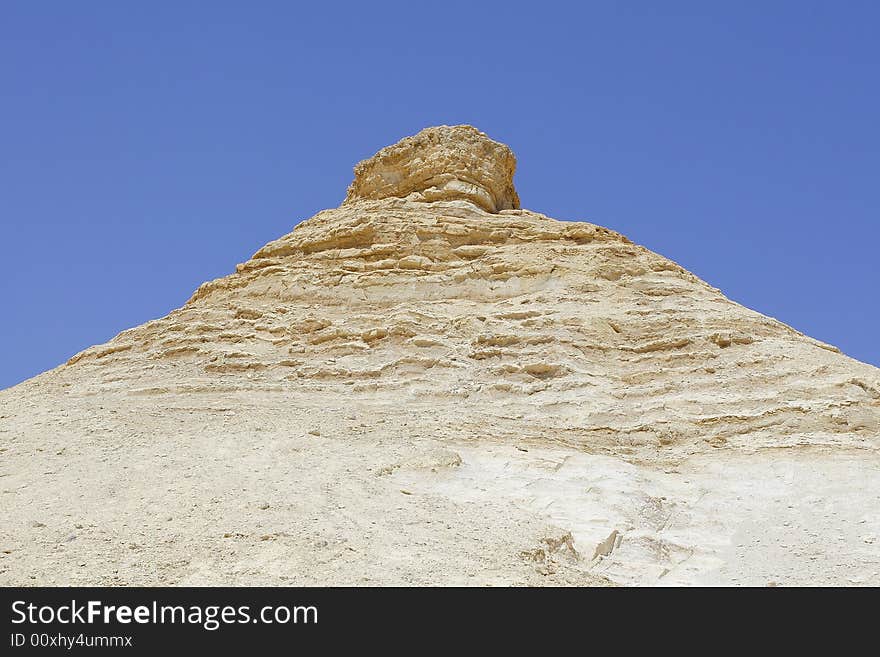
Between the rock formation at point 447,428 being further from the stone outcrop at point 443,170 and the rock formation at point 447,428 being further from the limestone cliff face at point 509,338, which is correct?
the stone outcrop at point 443,170

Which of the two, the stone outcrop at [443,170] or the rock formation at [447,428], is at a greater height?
the stone outcrop at [443,170]

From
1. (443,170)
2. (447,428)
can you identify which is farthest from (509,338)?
(443,170)

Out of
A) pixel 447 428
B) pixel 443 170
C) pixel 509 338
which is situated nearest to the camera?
pixel 447 428

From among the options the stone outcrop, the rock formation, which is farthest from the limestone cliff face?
the stone outcrop

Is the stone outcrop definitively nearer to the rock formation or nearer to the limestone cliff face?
the limestone cliff face

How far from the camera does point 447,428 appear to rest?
671 inches

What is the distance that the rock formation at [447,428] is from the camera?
12438 mm

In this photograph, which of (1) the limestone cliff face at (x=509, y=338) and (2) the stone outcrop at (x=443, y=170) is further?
(2) the stone outcrop at (x=443, y=170)

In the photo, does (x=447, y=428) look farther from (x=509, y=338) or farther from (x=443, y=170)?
(x=443, y=170)

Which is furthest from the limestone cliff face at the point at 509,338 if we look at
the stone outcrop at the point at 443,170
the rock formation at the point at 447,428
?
the stone outcrop at the point at 443,170

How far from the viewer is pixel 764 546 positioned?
13547 mm

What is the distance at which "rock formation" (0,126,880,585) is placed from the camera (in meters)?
12.4

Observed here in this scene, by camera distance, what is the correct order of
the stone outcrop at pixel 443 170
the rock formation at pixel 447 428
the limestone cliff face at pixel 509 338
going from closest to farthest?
the rock formation at pixel 447 428 < the limestone cliff face at pixel 509 338 < the stone outcrop at pixel 443 170
